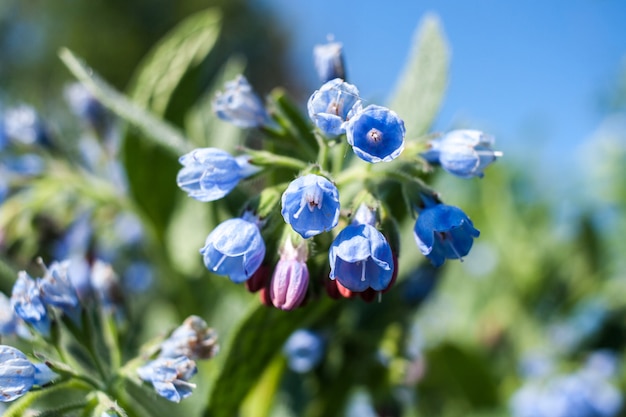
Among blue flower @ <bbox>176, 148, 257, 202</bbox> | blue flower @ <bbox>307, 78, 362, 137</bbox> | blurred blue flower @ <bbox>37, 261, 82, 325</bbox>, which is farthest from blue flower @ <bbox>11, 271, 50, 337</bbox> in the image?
blue flower @ <bbox>307, 78, 362, 137</bbox>

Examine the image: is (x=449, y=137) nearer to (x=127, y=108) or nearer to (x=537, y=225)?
(x=127, y=108)

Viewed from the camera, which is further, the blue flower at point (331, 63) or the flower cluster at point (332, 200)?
the blue flower at point (331, 63)

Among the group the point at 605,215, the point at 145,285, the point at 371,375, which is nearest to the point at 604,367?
the point at 605,215

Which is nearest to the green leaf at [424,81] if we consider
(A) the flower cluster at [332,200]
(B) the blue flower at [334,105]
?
(A) the flower cluster at [332,200]

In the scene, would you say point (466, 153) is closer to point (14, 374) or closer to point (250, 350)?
point (250, 350)

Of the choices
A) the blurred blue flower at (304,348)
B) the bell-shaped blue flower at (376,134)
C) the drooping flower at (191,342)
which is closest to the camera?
the bell-shaped blue flower at (376,134)

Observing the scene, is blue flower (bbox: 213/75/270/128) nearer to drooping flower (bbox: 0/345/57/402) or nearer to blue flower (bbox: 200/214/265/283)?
blue flower (bbox: 200/214/265/283)

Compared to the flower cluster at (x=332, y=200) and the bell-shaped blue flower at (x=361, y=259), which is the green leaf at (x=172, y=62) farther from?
the bell-shaped blue flower at (x=361, y=259)
